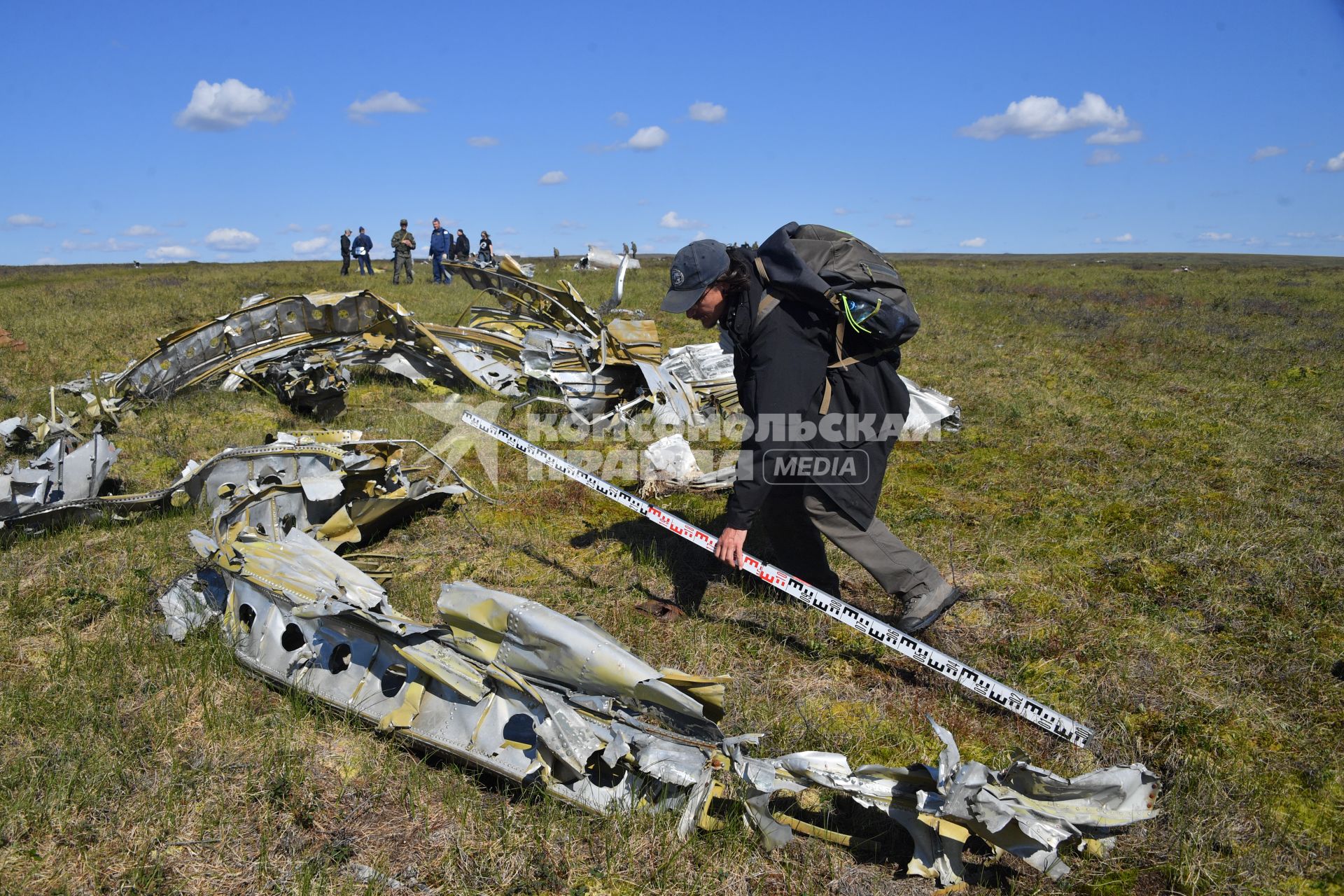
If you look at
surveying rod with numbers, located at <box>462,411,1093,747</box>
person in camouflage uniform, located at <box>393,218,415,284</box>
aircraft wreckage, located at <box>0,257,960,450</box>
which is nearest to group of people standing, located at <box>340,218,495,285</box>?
person in camouflage uniform, located at <box>393,218,415,284</box>

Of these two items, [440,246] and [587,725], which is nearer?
[587,725]

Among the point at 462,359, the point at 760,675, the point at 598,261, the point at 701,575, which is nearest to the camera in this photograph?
the point at 760,675

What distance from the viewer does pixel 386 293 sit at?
19484 mm

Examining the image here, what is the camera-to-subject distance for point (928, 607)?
3.75m

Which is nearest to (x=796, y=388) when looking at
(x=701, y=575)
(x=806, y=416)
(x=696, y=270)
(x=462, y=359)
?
(x=806, y=416)

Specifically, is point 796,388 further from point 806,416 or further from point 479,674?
point 479,674

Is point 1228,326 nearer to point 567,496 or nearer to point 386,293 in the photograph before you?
point 567,496

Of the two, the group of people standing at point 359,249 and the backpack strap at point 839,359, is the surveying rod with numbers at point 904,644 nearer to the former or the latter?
the backpack strap at point 839,359

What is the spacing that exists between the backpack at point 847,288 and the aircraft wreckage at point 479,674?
1776 millimetres

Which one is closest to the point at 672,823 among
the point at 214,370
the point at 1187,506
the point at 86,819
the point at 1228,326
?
the point at 86,819

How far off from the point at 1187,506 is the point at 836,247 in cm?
401

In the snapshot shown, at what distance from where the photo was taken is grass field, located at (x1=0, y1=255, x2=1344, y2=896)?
8.29 ft

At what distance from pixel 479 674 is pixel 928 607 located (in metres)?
2.18

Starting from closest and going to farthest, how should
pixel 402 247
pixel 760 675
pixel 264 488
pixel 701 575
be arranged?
pixel 760 675 → pixel 264 488 → pixel 701 575 → pixel 402 247
